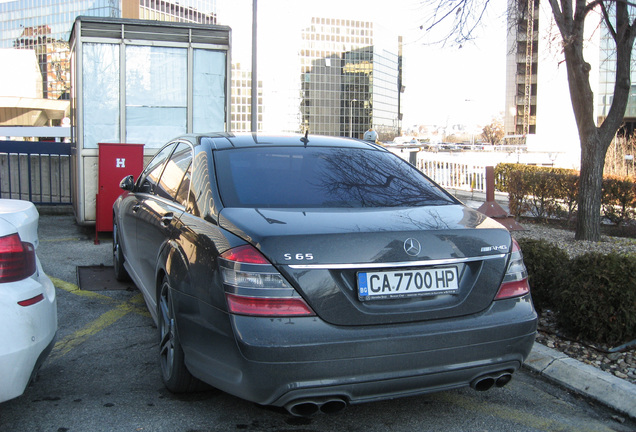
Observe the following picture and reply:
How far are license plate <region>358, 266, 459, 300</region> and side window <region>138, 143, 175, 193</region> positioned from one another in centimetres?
241

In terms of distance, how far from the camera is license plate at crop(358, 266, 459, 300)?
271 cm

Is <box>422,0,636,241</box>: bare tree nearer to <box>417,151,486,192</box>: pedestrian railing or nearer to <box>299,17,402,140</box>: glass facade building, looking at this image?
<box>417,151,486,192</box>: pedestrian railing

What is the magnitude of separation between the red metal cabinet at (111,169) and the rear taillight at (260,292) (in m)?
6.00

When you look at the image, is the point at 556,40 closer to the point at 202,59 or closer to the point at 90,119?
the point at 202,59

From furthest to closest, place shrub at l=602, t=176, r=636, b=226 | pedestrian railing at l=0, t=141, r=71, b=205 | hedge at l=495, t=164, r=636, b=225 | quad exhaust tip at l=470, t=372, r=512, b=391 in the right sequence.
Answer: pedestrian railing at l=0, t=141, r=71, b=205
hedge at l=495, t=164, r=636, b=225
shrub at l=602, t=176, r=636, b=226
quad exhaust tip at l=470, t=372, r=512, b=391

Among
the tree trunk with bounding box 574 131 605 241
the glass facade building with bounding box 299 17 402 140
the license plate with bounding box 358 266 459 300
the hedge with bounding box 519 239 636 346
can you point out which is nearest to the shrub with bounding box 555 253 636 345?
the hedge with bounding box 519 239 636 346

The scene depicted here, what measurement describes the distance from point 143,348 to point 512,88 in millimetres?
101805

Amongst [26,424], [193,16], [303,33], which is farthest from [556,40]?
[303,33]

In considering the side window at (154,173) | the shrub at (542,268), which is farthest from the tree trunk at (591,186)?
the side window at (154,173)

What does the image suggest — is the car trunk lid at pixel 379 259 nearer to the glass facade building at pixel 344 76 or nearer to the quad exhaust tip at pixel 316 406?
the quad exhaust tip at pixel 316 406

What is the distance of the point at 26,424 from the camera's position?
3061 mm

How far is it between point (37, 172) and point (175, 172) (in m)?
8.61

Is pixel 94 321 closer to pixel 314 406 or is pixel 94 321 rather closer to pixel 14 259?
pixel 14 259

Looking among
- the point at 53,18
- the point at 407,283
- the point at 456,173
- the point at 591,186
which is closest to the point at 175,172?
the point at 407,283
